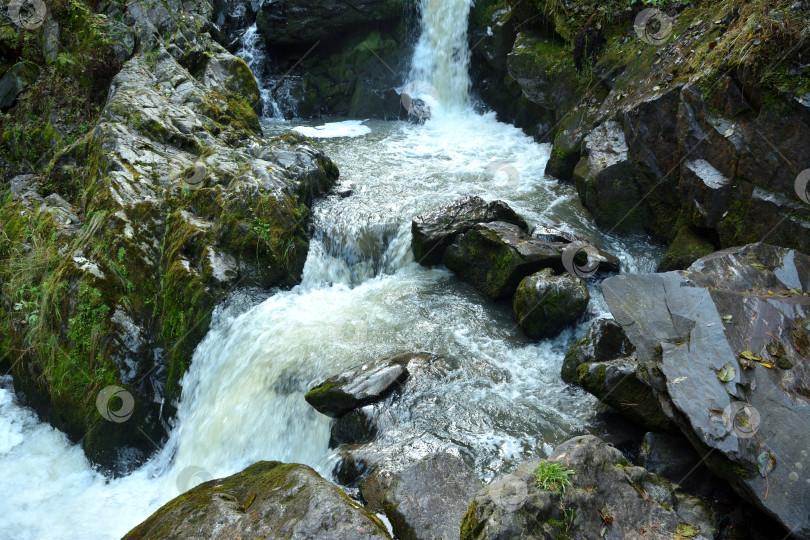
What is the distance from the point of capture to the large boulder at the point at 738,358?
10.4 feet

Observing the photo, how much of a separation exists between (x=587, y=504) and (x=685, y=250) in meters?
4.09

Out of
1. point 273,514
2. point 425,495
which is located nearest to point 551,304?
point 425,495

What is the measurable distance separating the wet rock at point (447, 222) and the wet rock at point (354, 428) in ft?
9.37

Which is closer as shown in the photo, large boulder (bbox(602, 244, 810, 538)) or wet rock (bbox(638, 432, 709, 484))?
large boulder (bbox(602, 244, 810, 538))

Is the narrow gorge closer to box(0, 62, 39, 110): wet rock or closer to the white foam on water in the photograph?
box(0, 62, 39, 110): wet rock

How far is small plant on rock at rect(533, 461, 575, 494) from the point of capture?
2.87 m

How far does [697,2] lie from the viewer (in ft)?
23.8

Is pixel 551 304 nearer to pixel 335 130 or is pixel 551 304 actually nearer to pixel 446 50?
pixel 335 130

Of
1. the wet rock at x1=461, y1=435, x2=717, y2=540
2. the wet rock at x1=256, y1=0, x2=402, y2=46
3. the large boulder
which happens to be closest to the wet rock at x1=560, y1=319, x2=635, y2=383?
the large boulder

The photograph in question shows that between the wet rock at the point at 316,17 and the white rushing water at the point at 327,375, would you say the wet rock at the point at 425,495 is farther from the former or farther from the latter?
the wet rock at the point at 316,17

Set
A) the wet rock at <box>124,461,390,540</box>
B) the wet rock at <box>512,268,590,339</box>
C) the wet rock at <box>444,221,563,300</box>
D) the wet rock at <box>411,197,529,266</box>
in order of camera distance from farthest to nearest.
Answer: the wet rock at <box>411,197,529,266</box> → the wet rock at <box>444,221,563,300</box> → the wet rock at <box>512,268,590,339</box> → the wet rock at <box>124,461,390,540</box>

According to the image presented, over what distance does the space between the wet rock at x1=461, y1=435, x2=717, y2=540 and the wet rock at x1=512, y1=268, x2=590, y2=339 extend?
2.24 meters

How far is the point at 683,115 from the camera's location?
20.8 feet

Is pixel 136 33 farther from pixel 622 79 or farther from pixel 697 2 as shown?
pixel 697 2
